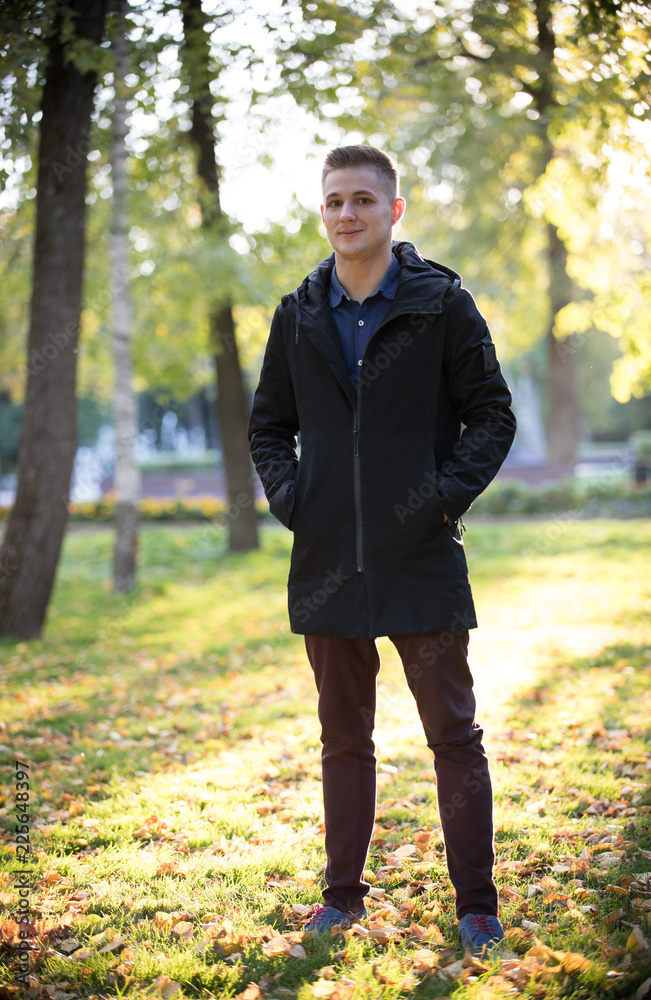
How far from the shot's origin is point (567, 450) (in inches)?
836

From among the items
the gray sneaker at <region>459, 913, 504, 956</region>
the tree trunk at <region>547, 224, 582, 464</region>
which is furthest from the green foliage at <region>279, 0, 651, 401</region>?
the tree trunk at <region>547, 224, 582, 464</region>

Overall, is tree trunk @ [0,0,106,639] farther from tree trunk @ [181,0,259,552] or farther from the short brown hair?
the short brown hair

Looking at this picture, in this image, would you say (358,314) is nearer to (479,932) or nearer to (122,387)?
(479,932)

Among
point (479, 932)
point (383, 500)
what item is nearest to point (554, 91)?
point (383, 500)

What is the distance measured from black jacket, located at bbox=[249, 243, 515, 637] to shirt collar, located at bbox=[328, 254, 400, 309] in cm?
7

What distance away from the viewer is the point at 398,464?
8.98 ft

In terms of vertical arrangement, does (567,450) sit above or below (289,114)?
below

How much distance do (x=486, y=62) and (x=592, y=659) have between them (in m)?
6.99

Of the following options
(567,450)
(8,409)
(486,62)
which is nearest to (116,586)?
(486,62)

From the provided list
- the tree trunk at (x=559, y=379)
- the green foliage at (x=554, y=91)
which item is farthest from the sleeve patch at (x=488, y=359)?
the tree trunk at (x=559, y=379)

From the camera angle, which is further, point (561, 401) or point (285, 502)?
point (561, 401)

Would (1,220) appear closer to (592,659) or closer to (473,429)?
(592,659)

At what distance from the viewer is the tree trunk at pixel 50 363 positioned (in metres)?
7.23

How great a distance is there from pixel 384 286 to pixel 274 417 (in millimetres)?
600
